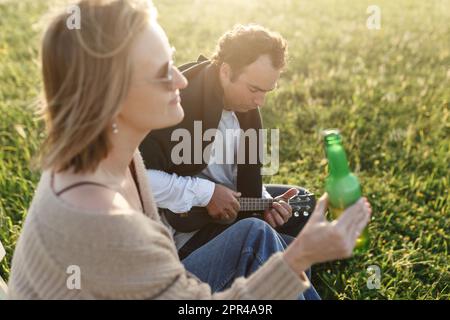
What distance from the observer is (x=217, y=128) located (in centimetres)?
374

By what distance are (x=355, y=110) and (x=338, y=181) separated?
3.69 metres

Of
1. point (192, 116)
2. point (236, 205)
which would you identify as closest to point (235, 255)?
point (236, 205)

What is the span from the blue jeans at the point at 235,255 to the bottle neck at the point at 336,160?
721mm

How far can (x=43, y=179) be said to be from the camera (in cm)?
203

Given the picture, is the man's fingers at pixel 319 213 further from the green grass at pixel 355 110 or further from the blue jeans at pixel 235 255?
the green grass at pixel 355 110

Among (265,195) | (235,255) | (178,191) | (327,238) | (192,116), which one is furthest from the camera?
(265,195)

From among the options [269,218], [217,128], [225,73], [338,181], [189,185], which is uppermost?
[225,73]

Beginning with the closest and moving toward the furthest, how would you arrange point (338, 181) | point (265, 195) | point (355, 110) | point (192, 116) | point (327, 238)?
1. point (327, 238)
2. point (338, 181)
3. point (192, 116)
4. point (265, 195)
5. point (355, 110)

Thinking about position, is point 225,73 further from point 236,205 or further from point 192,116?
point 236,205

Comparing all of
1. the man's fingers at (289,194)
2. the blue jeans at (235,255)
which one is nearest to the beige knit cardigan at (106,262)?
the blue jeans at (235,255)

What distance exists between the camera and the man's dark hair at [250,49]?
366cm

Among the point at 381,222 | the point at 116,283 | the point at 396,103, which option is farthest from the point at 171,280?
the point at 396,103

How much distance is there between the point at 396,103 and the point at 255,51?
2.44m

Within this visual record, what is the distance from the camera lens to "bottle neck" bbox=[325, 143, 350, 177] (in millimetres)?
2070
